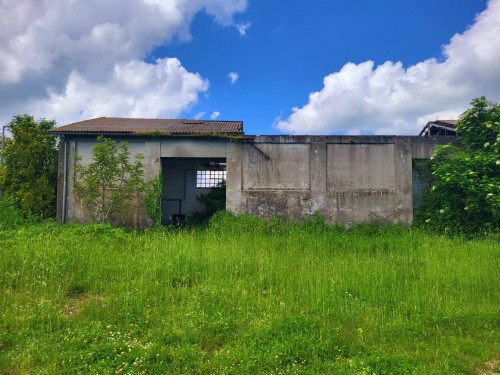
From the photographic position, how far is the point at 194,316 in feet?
13.8

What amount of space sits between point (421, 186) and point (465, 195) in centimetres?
145

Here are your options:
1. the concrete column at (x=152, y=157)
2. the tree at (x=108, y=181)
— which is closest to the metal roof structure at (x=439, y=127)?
the concrete column at (x=152, y=157)

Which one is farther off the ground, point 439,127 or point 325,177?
point 439,127

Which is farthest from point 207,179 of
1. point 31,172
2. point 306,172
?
point 31,172

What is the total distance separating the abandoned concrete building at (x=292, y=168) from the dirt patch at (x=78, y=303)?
5.71m

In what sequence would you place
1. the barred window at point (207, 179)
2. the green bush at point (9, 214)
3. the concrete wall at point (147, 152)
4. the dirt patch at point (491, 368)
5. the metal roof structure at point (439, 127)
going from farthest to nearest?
the barred window at point (207, 179) → the metal roof structure at point (439, 127) → the concrete wall at point (147, 152) → the green bush at point (9, 214) → the dirt patch at point (491, 368)

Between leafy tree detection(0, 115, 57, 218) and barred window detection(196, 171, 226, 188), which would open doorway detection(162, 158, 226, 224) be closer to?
barred window detection(196, 171, 226, 188)

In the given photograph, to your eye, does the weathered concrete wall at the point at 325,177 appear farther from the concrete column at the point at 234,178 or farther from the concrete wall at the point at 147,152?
the concrete wall at the point at 147,152

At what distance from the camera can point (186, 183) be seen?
1491 centimetres

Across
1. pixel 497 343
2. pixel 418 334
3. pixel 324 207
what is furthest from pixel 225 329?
pixel 324 207

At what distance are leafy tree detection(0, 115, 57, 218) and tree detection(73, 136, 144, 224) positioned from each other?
267 centimetres

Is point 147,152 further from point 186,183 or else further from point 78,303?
point 78,303

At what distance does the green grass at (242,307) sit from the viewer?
3.32m

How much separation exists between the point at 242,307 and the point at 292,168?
22.2ft
